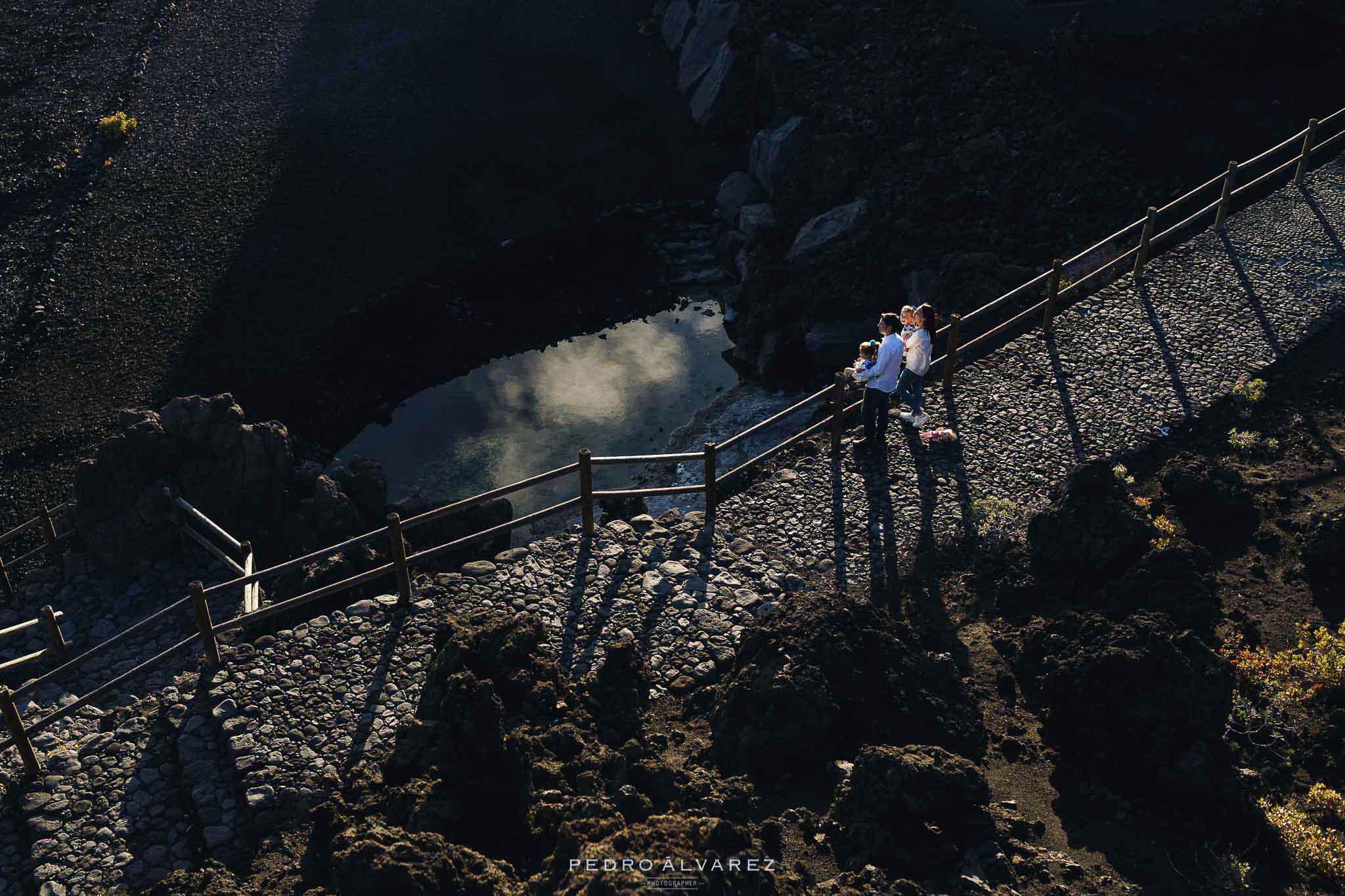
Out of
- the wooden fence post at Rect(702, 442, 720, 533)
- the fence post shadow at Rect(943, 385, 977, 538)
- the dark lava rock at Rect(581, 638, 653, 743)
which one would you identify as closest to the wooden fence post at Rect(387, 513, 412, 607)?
the dark lava rock at Rect(581, 638, 653, 743)

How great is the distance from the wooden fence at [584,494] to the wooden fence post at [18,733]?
11 mm

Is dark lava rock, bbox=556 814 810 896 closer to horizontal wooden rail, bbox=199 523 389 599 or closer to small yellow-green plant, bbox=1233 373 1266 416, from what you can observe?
horizontal wooden rail, bbox=199 523 389 599

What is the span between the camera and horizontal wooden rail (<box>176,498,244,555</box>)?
1861cm

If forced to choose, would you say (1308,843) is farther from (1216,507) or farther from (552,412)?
(552,412)

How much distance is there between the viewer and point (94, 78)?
32188 mm

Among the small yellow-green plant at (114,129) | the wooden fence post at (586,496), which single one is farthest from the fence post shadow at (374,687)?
the small yellow-green plant at (114,129)

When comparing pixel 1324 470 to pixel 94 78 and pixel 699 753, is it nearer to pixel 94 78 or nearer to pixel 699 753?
pixel 699 753

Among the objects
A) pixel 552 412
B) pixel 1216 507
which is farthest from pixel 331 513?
pixel 1216 507

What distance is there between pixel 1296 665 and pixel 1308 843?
2773mm

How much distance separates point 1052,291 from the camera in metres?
19.9

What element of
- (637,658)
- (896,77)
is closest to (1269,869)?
(637,658)

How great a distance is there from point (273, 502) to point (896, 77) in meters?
19.1

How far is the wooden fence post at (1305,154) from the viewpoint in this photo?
76.6 ft

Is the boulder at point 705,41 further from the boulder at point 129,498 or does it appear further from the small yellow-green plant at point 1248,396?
the boulder at point 129,498
